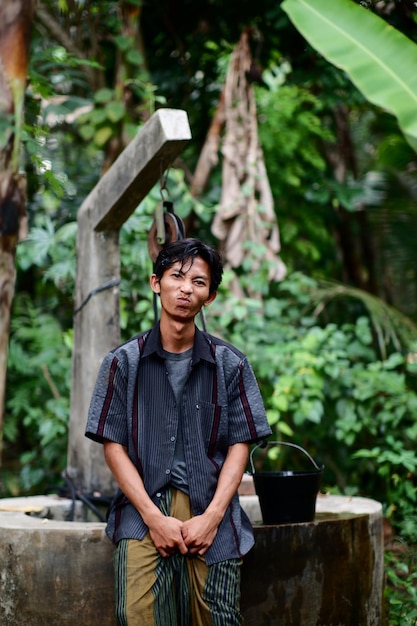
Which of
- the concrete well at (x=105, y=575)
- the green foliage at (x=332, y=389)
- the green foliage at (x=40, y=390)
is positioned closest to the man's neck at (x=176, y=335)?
the concrete well at (x=105, y=575)

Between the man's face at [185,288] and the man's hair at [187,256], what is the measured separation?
1 centimetres

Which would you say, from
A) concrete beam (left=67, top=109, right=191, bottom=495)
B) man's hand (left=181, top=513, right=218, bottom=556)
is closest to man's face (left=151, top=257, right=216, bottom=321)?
man's hand (left=181, top=513, right=218, bottom=556)

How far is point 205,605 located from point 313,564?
0.71 m

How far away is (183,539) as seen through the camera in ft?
9.77

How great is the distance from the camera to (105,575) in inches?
135

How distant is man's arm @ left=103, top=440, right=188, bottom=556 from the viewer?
2.96m

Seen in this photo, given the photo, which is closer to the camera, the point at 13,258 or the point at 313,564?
the point at 13,258

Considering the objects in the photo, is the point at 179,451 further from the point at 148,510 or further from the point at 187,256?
the point at 187,256

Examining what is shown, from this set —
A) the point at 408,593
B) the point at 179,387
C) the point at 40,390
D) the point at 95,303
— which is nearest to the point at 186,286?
the point at 179,387

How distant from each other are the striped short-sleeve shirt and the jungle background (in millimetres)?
1560

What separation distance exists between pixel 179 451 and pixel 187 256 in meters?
0.70

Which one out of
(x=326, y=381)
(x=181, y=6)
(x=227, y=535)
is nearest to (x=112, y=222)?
(x=227, y=535)

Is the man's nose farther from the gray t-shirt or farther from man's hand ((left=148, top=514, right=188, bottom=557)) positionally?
man's hand ((left=148, top=514, right=188, bottom=557))

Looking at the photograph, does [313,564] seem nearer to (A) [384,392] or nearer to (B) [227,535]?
(B) [227,535]
